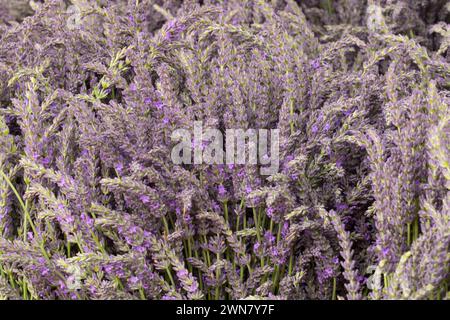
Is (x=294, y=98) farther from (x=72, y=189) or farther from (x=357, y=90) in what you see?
(x=72, y=189)

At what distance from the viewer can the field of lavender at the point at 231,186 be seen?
4.41ft

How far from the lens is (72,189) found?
55.7 inches

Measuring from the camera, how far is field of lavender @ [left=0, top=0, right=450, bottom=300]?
4.41ft

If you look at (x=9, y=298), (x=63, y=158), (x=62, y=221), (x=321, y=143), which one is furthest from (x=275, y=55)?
(x=9, y=298)

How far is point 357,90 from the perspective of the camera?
5.75 ft

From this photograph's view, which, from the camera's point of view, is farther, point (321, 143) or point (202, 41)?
point (202, 41)

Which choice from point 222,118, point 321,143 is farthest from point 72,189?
point 321,143

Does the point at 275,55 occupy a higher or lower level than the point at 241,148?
higher

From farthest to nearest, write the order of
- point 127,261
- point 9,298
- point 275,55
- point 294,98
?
point 275,55, point 294,98, point 9,298, point 127,261

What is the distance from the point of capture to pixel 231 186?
1543 millimetres

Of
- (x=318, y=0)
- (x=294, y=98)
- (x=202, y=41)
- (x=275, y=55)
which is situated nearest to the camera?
(x=294, y=98)


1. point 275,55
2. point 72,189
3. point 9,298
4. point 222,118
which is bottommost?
point 9,298
